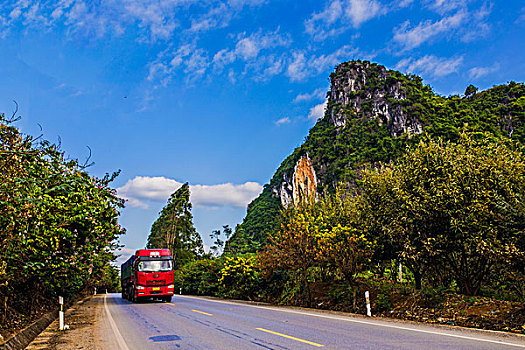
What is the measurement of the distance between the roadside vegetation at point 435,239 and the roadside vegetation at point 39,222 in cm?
887

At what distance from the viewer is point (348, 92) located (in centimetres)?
12875

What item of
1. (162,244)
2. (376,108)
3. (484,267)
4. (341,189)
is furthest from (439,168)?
(376,108)

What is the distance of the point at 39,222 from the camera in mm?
9711

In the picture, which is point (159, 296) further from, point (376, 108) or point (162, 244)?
point (376, 108)

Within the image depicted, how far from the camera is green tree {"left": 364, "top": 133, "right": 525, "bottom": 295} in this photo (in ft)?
43.7

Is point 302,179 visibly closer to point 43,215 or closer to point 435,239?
point 435,239

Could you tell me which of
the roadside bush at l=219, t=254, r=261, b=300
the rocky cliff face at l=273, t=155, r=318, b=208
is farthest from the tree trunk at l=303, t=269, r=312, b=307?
the rocky cliff face at l=273, t=155, r=318, b=208

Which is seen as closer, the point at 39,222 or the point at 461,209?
the point at 39,222

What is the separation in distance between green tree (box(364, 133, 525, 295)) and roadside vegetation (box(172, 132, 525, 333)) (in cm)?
4

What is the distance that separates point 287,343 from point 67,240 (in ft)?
28.5

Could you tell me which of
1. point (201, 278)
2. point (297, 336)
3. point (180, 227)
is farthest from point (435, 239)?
point (180, 227)

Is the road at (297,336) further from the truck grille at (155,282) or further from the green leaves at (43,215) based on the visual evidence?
the truck grille at (155,282)

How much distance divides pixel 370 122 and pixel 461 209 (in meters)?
101

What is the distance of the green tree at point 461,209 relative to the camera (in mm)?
13320
